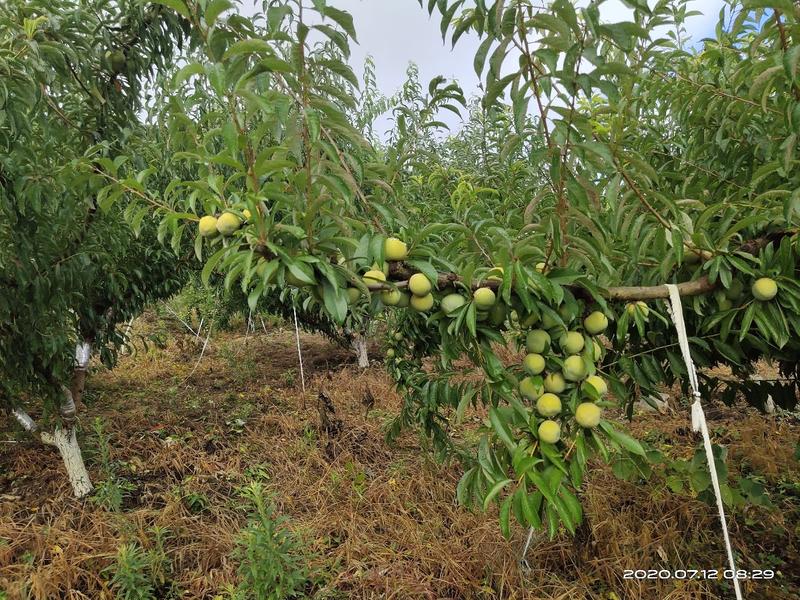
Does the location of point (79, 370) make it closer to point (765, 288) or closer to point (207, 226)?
point (207, 226)

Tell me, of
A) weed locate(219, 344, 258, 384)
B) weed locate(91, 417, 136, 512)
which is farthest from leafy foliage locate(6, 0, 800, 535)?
weed locate(219, 344, 258, 384)

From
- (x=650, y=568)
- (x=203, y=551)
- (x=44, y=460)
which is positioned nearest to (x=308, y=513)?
(x=203, y=551)

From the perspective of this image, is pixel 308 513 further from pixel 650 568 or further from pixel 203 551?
pixel 650 568

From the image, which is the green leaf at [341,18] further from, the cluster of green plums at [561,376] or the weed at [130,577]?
the weed at [130,577]

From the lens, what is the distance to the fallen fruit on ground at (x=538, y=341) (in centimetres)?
100

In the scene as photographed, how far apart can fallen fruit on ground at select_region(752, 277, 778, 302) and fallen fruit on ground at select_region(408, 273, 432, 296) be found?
704mm

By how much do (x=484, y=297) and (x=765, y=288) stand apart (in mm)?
608

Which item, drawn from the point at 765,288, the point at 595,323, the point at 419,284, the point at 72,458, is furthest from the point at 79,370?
the point at 765,288

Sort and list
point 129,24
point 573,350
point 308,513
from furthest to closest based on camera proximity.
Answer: point 308,513, point 129,24, point 573,350

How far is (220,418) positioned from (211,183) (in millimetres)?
3749

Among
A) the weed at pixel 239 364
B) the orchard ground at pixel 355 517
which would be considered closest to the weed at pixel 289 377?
the weed at pixel 239 364

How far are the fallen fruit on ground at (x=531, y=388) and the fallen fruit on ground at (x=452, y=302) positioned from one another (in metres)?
0.24

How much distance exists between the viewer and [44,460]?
3273 mm

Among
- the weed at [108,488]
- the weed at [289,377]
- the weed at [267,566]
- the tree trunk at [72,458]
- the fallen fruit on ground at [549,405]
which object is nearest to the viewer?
the fallen fruit on ground at [549,405]
